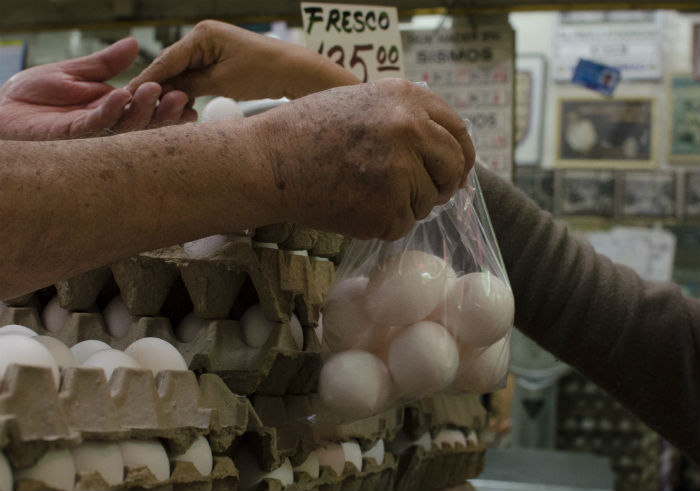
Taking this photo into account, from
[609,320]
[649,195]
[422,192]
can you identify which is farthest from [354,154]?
[649,195]

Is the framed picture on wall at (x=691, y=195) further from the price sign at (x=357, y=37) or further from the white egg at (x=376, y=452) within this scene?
the white egg at (x=376, y=452)

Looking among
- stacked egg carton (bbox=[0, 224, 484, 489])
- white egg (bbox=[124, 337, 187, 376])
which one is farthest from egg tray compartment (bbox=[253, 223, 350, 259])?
white egg (bbox=[124, 337, 187, 376])

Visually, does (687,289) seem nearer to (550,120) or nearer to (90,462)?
(550,120)

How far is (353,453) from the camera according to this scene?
1.03 m

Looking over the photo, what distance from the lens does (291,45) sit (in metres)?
1.38

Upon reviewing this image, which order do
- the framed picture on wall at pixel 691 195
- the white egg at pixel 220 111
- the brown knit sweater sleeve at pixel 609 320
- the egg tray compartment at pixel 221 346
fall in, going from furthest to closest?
the framed picture on wall at pixel 691 195, the brown knit sweater sleeve at pixel 609 320, the white egg at pixel 220 111, the egg tray compartment at pixel 221 346

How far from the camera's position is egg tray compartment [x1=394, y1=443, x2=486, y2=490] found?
120 cm

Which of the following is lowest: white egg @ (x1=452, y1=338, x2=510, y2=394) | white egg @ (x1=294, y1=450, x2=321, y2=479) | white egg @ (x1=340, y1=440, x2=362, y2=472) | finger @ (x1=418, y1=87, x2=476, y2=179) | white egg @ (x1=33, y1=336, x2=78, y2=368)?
white egg @ (x1=340, y1=440, x2=362, y2=472)

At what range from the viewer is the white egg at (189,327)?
96 cm

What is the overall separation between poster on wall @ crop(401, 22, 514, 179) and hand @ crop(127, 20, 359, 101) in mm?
1149

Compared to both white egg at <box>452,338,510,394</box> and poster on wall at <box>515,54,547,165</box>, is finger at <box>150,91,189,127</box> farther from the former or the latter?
poster on wall at <box>515,54,547,165</box>

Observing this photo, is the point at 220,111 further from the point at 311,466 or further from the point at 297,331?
the point at 311,466

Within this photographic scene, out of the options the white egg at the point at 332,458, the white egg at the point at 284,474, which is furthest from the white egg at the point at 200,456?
the white egg at the point at 332,458

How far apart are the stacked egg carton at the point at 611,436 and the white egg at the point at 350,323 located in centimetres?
Answer: 261
